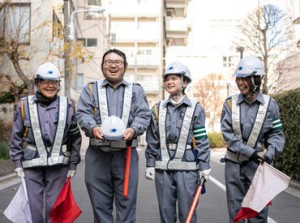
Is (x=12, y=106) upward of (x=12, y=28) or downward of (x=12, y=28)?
downward

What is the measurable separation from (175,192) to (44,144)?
1434 millimetres

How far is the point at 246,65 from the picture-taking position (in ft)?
17.9

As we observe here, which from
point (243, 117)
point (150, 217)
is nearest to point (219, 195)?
point (150, 217)

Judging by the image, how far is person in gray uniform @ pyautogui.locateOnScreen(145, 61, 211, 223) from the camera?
5.38 m

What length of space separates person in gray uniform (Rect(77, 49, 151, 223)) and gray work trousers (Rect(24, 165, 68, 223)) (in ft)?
1.40

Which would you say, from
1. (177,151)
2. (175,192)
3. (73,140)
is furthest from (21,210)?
(177,151)

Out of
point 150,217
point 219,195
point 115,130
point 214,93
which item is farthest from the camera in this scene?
point 214,93

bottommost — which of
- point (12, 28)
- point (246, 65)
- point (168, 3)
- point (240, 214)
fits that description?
point (240, 214)

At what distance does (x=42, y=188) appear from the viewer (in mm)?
5488

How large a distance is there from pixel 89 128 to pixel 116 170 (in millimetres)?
524

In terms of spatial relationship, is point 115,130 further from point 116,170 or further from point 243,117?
point 243,117

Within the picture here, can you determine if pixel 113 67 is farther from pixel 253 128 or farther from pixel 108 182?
pixel 253 128

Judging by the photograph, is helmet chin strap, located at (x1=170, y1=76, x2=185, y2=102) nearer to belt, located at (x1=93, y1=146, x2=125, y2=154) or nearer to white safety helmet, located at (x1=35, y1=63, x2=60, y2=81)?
belt, located at (x1=93, y1=146, x2=125, y2=154)

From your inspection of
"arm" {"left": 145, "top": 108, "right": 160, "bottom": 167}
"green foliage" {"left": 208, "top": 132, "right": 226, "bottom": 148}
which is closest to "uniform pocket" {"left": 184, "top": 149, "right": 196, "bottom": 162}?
"arm" {"left": 145, "top": 108, "right": 160, "bottom": 167}
